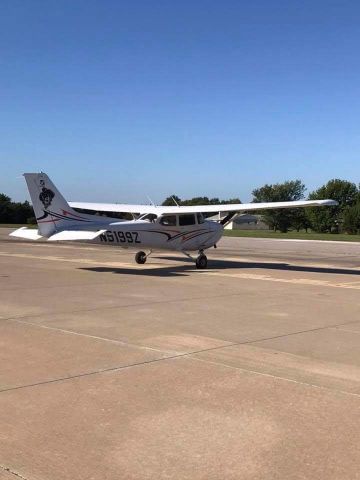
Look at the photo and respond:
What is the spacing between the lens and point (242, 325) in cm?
938

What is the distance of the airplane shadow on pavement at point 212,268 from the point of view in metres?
18.3

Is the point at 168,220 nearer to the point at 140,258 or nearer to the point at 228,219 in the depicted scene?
the point at 140,258

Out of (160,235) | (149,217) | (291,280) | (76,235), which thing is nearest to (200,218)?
(160,235)

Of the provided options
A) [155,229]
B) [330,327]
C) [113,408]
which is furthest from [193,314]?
[155,229]

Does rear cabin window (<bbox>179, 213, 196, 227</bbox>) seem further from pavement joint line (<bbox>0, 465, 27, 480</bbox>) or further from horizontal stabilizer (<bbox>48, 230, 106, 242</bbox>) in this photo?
pavement joint line (<bbox>0, 465, 27, 480</bbox>)

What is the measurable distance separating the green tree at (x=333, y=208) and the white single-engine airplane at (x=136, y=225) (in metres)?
67.4

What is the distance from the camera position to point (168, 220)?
20.2m

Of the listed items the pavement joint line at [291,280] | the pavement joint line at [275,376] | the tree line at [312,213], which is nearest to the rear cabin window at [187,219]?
the pavement joint line at [291,280]

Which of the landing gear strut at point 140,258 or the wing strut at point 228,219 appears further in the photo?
the wing strut at point 228,219

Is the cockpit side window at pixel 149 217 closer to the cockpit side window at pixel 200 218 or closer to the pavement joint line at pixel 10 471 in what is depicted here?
the cockpit side window at pixel 200 218

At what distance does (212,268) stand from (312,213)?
2931 inches

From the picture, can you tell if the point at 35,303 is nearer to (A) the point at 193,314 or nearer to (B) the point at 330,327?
(A) the point at 193,314

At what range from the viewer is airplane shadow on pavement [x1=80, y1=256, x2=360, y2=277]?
18.3 metres

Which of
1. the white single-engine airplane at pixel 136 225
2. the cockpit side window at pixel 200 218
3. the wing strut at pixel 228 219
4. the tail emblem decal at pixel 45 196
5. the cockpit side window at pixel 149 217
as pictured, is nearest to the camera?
the white single-engine airplane at pixel 136 225
